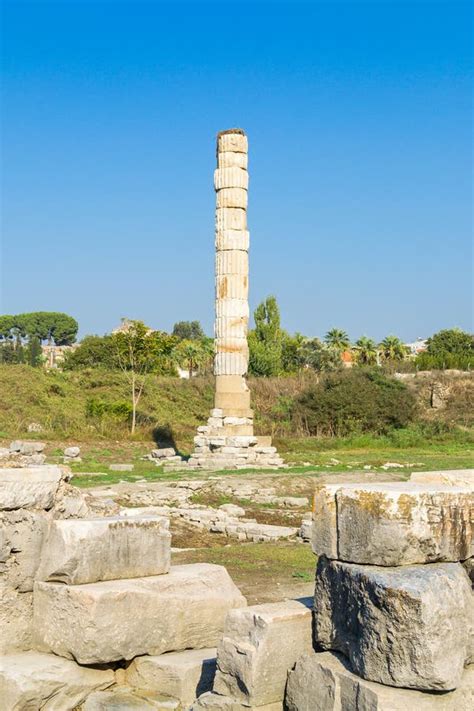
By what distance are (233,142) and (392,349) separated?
38661mm

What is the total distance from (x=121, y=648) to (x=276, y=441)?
23212mm

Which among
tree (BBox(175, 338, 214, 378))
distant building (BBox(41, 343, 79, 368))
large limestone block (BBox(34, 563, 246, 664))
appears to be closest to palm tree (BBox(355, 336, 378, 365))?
tree (BBox(175, 338, 214, 378))

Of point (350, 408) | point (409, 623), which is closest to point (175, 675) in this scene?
point (409, 623)

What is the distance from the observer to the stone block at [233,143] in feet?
80.3

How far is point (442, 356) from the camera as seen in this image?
→ 1906 inches

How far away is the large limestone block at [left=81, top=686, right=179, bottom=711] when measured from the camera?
4977mm

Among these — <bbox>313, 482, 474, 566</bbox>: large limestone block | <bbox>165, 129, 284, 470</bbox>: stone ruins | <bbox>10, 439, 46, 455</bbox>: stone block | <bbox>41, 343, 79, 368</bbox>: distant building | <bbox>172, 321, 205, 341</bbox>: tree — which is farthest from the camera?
<bbox>172, 321, 205, 341</bbox>: tree

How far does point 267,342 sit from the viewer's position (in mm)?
48531

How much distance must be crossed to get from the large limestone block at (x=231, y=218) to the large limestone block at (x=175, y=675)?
780 inches

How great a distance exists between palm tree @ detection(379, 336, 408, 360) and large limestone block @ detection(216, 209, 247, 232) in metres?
38.0

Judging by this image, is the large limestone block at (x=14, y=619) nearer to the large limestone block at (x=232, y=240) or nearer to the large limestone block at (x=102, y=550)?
the large limestone block at (x=102, y=550)

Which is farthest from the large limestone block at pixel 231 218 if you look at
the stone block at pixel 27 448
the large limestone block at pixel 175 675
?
the large limestone block at pixel 175 675

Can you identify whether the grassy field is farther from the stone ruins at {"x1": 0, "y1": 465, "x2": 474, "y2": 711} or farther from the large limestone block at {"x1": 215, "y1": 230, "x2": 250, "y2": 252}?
the stone ruins at {"x1": 0, "y1": 465, "x2": 474, "y2": 711}

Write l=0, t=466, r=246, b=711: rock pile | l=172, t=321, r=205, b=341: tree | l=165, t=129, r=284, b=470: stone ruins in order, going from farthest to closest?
l=172, t=321, r=205, b=341: tree < l=165, t=129, r=284, b=470: stone ruins < l=0, t=466, r=246, b=711: rock pile
